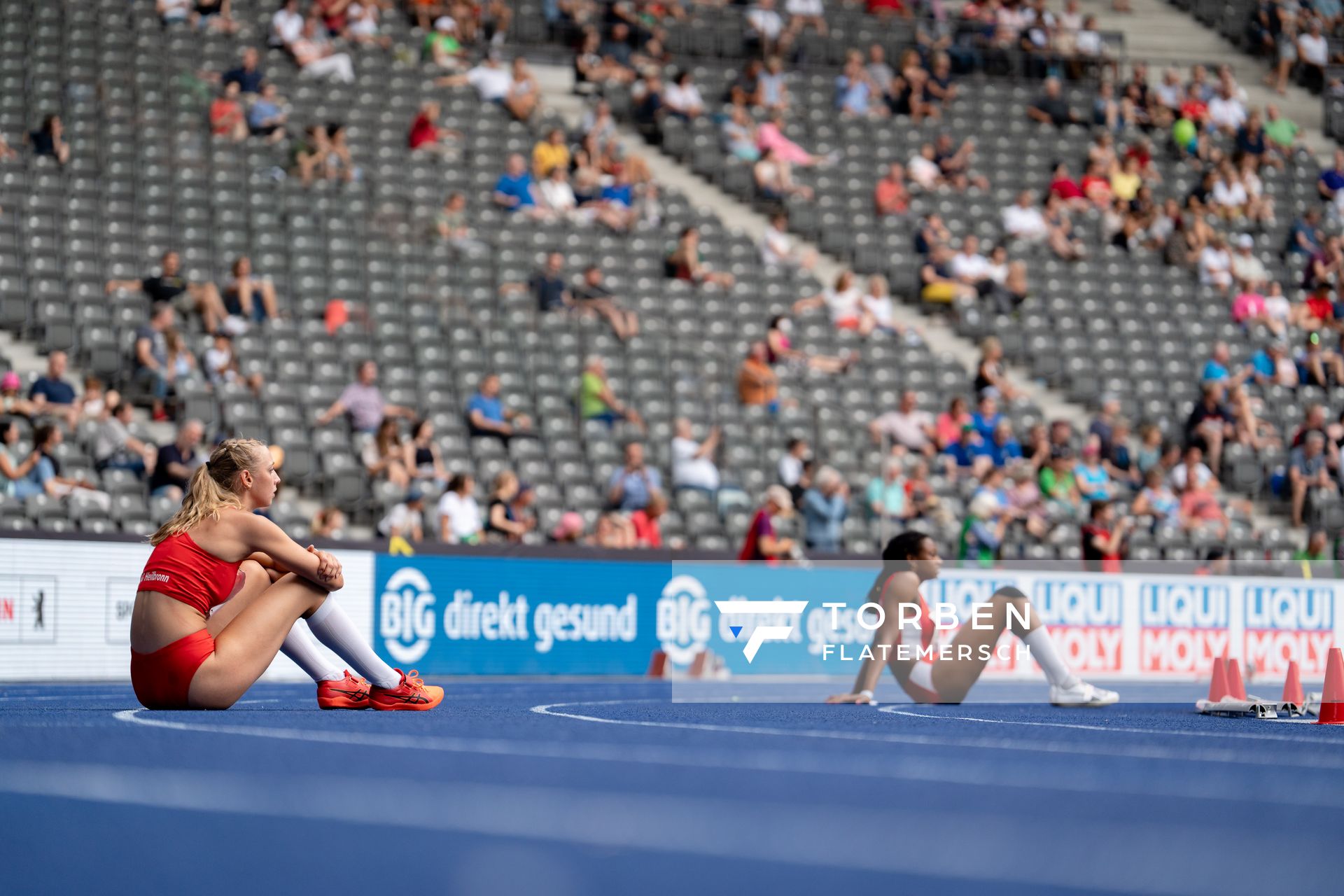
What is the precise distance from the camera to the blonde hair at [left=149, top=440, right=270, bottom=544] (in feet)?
26.0

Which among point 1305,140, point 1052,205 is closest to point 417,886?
point 1052,205

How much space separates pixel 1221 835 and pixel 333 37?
63.3 ft

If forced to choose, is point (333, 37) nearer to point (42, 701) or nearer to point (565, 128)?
point (565, 128)

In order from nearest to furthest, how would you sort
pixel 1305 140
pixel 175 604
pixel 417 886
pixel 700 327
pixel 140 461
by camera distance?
1. pixel 417 886
2. pixel 175 604
3. pixel 140 461
4. pixel 700 327
5. pixel 1305 140

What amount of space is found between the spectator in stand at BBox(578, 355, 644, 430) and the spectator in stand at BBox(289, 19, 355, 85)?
531 centimetres

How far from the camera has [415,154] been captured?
21062 millimetres

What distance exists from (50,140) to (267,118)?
7.91 feet

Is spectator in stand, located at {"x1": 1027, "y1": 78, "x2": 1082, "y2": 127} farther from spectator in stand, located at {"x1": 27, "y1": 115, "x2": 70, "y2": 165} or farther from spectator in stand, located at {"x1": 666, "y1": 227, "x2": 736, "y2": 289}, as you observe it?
spectator in stand, located at {"x1": 27, "y1": 115, "x2": 70, "y2": 165}

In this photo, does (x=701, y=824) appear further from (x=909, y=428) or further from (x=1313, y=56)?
(x=1313, y=56)

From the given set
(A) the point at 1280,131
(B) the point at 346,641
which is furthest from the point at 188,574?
(A) the point at 1280,131

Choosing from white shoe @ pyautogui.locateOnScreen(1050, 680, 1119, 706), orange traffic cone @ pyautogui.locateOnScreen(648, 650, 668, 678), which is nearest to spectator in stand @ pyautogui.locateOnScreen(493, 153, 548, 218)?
orange traffic cone @ pyautogui.locateOnScreen(648, 650, 668, 678)

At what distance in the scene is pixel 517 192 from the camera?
2106 cm

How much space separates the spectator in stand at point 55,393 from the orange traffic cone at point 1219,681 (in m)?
9.64

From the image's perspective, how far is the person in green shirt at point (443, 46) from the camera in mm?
22797
